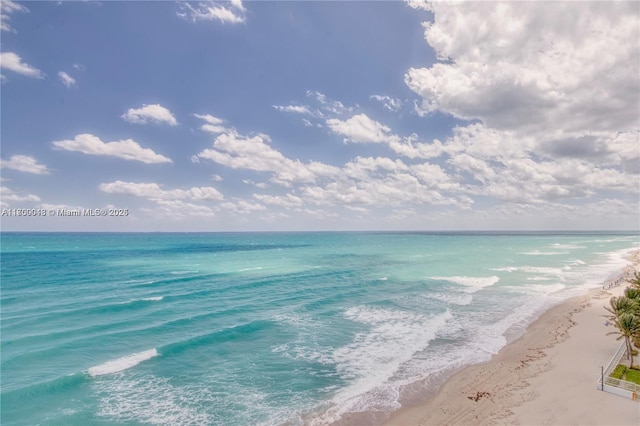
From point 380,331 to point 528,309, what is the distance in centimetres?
1962

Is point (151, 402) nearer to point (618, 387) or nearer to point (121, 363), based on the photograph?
point (121, 363)

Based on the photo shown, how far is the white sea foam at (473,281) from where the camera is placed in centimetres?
4842

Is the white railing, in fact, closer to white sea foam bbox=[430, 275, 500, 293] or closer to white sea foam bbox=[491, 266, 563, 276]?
white sea foam bbox=[430, 275, 500, 293]

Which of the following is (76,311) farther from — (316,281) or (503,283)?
(503,283)

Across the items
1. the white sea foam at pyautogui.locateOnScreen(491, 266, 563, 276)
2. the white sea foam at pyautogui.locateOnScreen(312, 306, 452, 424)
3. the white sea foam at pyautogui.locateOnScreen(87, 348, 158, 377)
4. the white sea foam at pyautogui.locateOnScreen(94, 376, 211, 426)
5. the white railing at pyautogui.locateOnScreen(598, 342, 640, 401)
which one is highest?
the white sea foam at pyautogui.locateOnScreen(491, 266, 563, 276)

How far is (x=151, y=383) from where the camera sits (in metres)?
21.6

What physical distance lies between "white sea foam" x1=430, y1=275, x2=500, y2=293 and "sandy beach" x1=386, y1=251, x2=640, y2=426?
730 inches

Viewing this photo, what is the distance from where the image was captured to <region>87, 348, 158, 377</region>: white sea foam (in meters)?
23.0

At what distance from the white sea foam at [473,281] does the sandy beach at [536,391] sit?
18.5 m

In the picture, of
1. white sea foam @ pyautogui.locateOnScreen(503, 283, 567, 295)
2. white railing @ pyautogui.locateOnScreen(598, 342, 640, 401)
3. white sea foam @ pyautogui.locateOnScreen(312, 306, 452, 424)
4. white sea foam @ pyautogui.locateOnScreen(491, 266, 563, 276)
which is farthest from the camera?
white sea foam @ pyautogui.locateOnScreen(491, 266, 563, 276)

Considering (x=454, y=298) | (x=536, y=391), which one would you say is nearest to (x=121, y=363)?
Answer: (x=536, y=391)

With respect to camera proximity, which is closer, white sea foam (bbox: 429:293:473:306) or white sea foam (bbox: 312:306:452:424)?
white sea foam (bbox: 312:306:452:424)

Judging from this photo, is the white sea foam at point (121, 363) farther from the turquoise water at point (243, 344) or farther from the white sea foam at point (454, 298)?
the white sea foam at point (454, 298)

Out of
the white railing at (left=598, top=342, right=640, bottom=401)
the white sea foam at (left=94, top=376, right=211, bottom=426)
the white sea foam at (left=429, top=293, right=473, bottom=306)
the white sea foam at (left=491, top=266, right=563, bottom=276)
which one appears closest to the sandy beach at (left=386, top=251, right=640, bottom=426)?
the white railing at (left=598, top=342, right=640, bottom=401)
